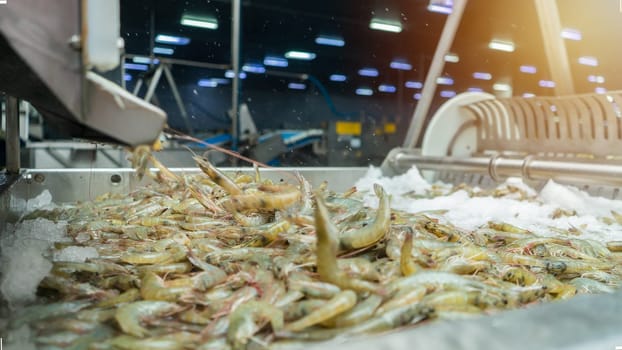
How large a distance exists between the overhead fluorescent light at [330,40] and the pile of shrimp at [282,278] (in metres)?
17.6

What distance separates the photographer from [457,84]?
76.0 ft

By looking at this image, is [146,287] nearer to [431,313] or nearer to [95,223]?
[431,313]

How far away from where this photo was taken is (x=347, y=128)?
26.6ft

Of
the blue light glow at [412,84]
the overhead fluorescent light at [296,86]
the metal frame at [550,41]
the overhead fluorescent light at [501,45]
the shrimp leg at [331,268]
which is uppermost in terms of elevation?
the overhead fluorescent light at [501,45]

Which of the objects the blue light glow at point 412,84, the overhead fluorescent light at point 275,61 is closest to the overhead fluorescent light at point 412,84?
the blue light glow at point 412,84

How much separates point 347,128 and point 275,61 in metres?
12.9

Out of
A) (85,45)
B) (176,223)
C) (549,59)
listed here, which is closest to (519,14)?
(549,59)

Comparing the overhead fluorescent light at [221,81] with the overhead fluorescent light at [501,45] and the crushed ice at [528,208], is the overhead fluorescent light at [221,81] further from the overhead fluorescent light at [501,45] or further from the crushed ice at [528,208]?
the crushed ice at [528,208]

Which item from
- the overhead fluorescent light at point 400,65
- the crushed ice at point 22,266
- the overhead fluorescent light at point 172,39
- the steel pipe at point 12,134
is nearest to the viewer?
the crushed ice at point 22,266

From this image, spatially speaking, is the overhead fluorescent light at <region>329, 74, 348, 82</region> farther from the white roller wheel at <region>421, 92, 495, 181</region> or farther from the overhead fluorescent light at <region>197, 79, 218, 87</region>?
the white roller wheel at <region>421, 92, 495, 181</region>

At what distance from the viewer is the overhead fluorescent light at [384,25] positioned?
53.2 feet

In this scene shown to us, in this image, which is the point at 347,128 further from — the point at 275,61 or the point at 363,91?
the point at 363,91

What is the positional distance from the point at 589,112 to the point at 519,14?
8.43 meters

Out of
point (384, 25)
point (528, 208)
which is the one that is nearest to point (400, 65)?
point (384, 25)
